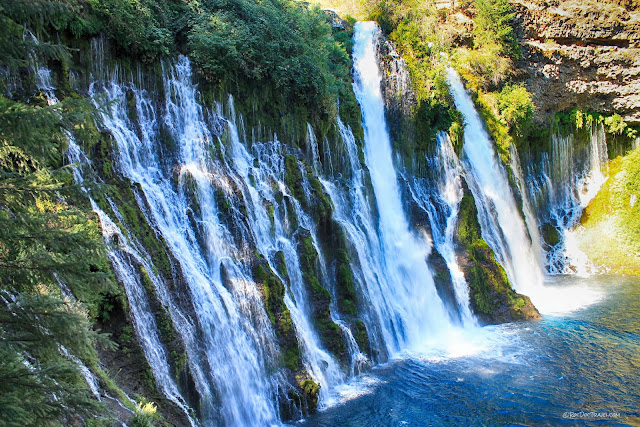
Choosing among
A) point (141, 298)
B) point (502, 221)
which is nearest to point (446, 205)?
point (502, 221)

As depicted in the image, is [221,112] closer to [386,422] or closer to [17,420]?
[386,422]

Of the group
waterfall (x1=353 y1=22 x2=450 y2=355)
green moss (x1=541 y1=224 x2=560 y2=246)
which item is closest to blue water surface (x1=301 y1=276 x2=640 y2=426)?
waterfall (x1=353 y1=22 x2=450 y2=355)

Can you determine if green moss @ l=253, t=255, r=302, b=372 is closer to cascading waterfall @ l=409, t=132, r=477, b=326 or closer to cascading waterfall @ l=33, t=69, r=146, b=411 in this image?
cascading waterfall @ l=33, t=69, r=146, b=411

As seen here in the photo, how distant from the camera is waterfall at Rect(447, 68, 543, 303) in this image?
22062mm

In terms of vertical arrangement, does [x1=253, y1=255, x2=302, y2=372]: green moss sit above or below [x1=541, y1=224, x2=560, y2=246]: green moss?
below

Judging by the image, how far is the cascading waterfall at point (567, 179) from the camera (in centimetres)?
2780

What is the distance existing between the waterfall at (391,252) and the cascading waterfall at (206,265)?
530 cm

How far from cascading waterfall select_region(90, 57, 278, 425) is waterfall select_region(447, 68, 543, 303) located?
1279 cm

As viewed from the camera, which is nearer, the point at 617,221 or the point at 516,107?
the point at 516,107

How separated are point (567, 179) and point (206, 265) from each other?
23704 mm

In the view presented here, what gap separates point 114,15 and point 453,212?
14.3 m

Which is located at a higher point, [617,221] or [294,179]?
[294,179]

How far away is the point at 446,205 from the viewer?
68.8 feet

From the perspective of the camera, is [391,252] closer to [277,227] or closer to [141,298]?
[277,227]
